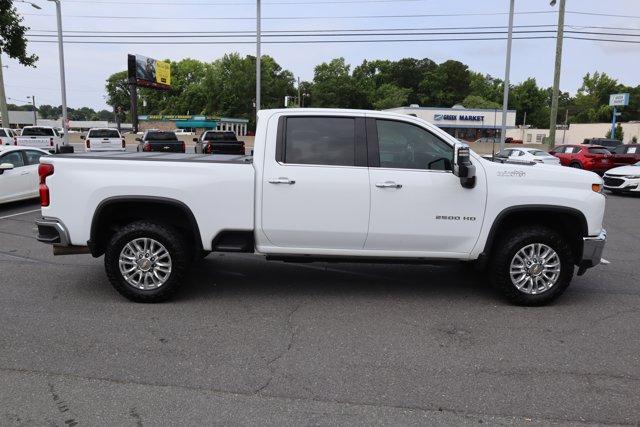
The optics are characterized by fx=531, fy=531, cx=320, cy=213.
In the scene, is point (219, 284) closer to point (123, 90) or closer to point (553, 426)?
point (553, 426)

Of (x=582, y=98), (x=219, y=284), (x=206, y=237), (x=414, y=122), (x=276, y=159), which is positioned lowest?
(x=219, y=284)

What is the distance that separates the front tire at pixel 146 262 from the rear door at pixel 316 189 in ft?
3.24

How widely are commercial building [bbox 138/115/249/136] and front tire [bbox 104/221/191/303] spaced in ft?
278

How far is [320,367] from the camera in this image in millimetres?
4078

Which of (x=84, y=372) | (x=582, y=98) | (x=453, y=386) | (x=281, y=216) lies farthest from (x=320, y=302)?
(x=582, y=98)

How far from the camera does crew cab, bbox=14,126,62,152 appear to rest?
2659cm

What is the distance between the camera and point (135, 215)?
5656mm

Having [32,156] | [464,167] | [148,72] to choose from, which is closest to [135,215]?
[464,167]

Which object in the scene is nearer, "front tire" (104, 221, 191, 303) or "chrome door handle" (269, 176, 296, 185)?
"chrome door handle" (269, 176, 296, 185)

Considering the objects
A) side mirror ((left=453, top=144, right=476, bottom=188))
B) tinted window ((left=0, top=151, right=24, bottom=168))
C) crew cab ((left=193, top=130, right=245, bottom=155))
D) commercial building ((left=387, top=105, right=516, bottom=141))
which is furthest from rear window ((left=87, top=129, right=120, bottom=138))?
commercial building ((left=387, top=105, right=516, bottom=141))

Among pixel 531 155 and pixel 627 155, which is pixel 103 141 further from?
pixel 627 155

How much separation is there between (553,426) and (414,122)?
124 inches

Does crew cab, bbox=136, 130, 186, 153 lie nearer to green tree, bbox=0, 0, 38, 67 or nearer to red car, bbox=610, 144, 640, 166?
green tree, bbox=0, 0, 38, 67

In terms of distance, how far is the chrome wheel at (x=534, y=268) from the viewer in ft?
18.0
